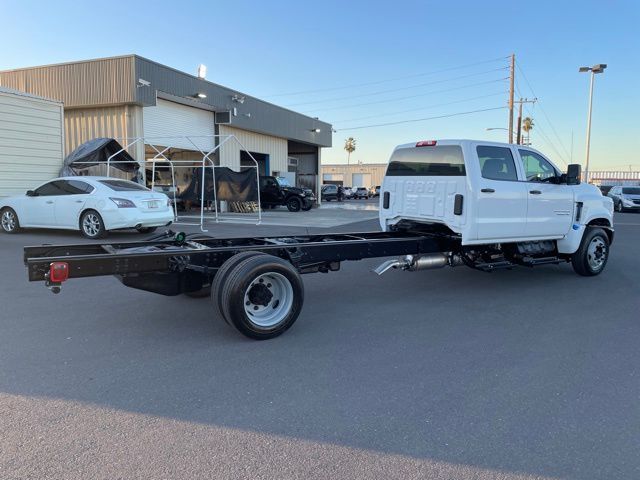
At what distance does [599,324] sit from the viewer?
587cm

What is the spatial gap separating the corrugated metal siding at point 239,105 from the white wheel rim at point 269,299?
643 inches

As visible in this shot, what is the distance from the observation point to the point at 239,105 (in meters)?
26.6

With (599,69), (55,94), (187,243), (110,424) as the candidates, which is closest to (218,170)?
(55,94)

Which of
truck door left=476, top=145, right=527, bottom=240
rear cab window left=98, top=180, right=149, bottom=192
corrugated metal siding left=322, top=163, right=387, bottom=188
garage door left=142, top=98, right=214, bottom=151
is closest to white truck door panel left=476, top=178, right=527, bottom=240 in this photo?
truck door left=476, top=145, right=527, bottom=240

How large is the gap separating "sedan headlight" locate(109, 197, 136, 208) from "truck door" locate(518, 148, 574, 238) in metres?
8.81

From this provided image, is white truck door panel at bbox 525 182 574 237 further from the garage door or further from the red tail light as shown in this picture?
the garage door

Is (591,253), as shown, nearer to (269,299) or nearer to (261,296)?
(269,299)

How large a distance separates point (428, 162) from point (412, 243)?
1397 mm

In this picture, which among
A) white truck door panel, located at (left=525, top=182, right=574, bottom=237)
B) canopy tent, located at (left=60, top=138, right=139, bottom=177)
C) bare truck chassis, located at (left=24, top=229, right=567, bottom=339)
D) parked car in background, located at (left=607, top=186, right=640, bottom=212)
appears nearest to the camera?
bare truck chassis, located at (left=24, top=229, right=567, bottom=339)

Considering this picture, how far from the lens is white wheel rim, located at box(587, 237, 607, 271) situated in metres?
8.55

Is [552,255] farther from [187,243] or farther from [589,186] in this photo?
[187,243]

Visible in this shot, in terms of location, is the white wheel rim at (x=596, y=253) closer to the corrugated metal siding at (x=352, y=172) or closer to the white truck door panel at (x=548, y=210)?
the white truck door panel at (x=548, y=210)

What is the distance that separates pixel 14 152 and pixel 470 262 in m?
14.6

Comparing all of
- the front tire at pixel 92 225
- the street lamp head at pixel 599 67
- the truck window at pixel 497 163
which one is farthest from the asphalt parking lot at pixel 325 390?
the street lamp head at pixel 599 67
